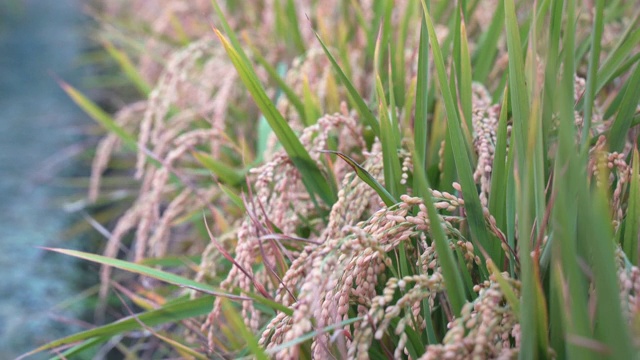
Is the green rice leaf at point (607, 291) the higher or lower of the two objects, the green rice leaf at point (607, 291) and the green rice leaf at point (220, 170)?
the lower

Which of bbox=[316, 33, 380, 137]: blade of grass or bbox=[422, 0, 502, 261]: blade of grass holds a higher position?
bbox=[316, 33, 380, 137]: blade of grass

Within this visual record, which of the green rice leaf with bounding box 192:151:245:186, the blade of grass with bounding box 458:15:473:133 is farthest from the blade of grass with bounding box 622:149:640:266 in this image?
the green rice leaf with bounding box 192:151:245:186

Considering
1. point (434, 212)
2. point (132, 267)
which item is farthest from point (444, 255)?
point (132, 267)

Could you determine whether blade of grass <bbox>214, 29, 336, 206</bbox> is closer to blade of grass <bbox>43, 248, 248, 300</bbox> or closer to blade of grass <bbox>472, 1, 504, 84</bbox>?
blade of grass <bbox>43, 248, 248, 300</bbox>

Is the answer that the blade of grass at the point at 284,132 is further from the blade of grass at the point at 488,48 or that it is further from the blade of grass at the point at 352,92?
the blade of grass at the point at 488,48

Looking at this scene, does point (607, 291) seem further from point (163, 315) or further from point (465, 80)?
point (163, 315)

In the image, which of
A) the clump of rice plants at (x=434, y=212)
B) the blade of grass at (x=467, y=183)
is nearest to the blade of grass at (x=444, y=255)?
the clump of rice plants at (x=434, y=212)

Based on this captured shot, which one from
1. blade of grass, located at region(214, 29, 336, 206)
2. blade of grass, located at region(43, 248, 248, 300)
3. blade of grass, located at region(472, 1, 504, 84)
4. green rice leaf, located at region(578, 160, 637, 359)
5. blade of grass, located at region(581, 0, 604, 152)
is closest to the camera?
green rice leaf, located at region(578, 160, 637, 359)

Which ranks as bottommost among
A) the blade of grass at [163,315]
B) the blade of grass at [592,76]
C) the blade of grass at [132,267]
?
the blade of grass at [163,315]
